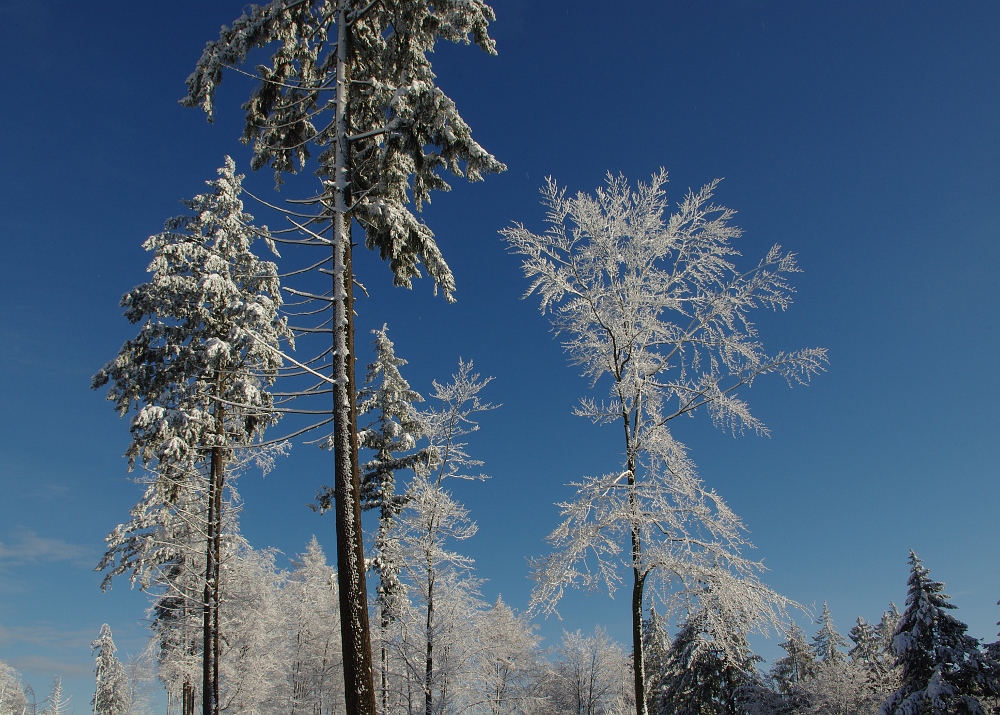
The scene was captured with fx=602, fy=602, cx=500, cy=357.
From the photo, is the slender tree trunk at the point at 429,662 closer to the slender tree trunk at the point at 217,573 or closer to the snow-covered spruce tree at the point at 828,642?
the slender tree trunk at the point at 217,573

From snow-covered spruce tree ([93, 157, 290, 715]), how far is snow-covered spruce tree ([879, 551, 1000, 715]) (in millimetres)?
23333

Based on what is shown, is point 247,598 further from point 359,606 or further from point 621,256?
point 621,256

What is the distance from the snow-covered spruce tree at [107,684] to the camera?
172 ft

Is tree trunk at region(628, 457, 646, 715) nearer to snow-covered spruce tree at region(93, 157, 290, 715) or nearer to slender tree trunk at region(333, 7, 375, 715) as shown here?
slender tree trunk at region(333, 7, 375, 715)

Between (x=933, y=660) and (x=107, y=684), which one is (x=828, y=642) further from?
(x=107, y=684)

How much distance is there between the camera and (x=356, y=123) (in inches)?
429

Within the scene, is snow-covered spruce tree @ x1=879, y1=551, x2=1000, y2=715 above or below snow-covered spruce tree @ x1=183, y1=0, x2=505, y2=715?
below

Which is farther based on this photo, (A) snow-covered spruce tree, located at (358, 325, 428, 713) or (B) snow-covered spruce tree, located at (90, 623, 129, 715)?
(B) snow-covered spruce tree, located at (90, 623, 129, 715)

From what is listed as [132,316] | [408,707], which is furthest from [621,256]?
[408,707]

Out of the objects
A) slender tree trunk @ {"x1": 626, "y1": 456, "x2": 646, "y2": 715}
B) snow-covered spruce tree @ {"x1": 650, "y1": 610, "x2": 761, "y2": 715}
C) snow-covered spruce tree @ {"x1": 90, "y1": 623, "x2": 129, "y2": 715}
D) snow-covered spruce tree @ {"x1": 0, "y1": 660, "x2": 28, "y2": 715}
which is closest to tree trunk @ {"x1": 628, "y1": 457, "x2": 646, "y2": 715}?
slender tree trunk @ {"x1": 626, "y1": 456, "x2": 646, "y2": 715}

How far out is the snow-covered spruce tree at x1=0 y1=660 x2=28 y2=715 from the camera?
185ft

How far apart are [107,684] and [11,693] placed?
56.0 feet

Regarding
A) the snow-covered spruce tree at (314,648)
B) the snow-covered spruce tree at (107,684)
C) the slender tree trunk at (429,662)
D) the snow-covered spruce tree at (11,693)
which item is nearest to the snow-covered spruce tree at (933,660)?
the slender tree trunk at (429,662)

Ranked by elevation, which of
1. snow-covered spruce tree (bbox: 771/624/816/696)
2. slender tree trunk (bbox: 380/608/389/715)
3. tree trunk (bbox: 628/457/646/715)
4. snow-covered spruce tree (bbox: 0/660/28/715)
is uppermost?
tree trunk (bbox: 628/457/646/715)
